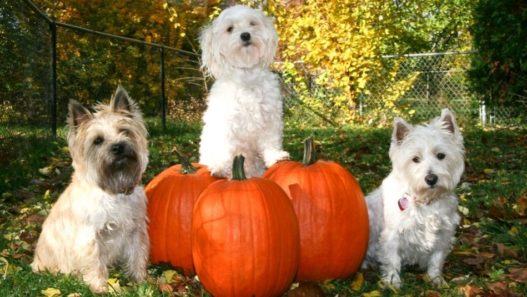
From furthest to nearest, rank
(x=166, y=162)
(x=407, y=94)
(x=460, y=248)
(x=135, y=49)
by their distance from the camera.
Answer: (x=407, y=94) < (x=135, y=49) < (x=166, y=162) < (x=460, y=248)

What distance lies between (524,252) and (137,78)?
1012 cm

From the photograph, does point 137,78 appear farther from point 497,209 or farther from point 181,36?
point 497,209

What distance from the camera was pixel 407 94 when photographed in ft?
55.3

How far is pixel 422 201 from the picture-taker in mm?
4152

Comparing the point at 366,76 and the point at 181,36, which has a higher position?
the point at 181,36

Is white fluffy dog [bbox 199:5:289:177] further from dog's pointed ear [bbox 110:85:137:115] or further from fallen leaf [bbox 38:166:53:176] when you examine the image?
fallen leaf [bbox 38:166:53:176]

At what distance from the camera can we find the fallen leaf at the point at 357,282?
13.3 feet

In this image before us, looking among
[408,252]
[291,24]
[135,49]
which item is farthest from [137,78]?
[408,252]

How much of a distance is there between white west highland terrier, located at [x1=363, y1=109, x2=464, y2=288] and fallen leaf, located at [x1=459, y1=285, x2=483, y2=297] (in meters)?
0.35

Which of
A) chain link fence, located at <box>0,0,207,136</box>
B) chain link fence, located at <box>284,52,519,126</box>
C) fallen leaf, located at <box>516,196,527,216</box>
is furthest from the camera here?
chain link fence, located at <box>284,52,519,126</box>

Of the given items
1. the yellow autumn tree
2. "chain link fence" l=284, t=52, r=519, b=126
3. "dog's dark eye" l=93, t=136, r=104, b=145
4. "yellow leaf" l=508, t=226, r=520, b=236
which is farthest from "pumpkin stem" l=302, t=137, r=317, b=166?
"chain link fence" l=284, t=52, r=519, b=126

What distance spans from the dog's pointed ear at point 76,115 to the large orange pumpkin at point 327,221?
1381mm

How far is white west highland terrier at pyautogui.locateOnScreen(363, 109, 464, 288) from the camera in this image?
412 centimetres

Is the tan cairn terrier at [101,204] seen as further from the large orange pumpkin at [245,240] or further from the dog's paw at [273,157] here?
the dog's paw at [273,157]
